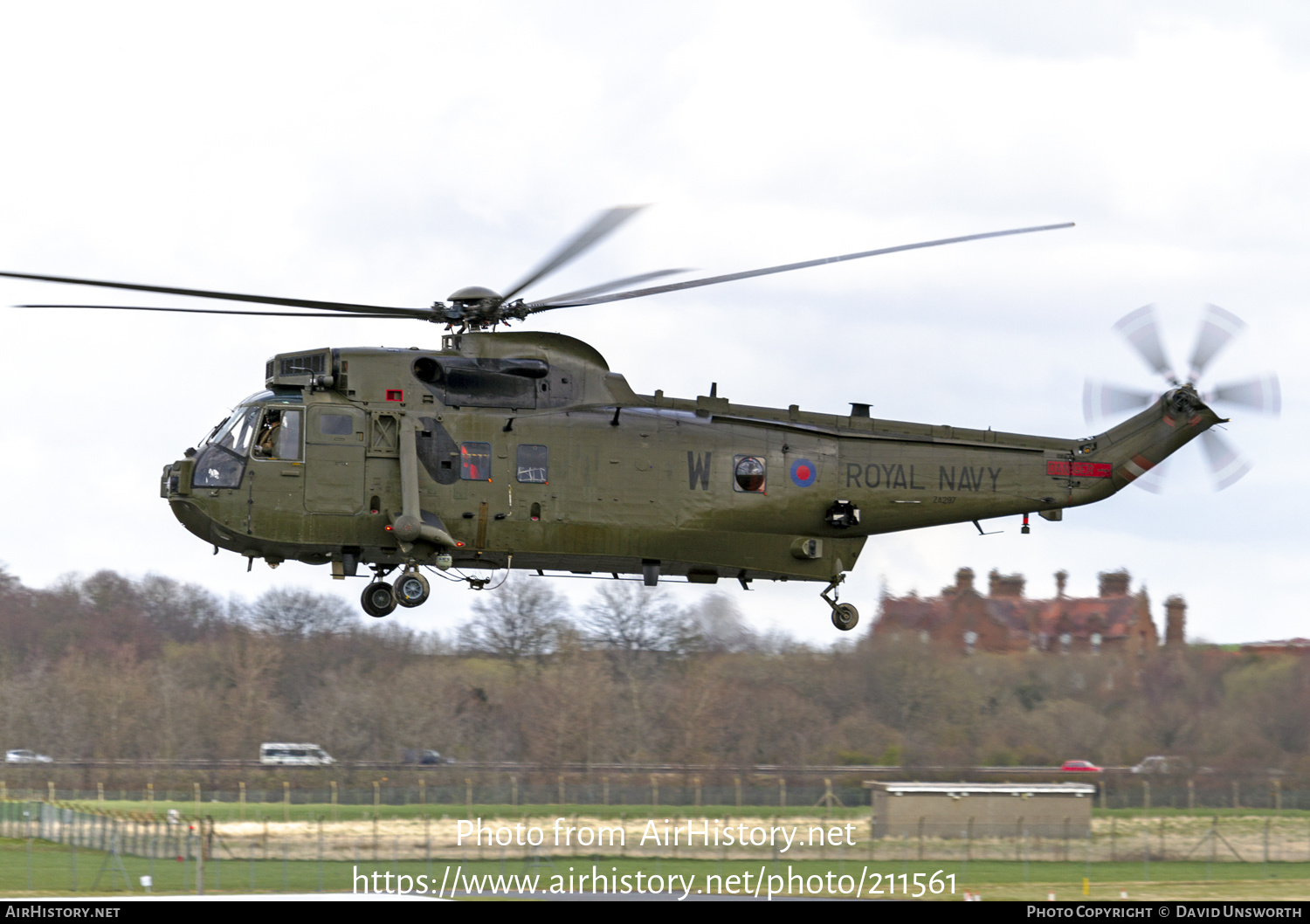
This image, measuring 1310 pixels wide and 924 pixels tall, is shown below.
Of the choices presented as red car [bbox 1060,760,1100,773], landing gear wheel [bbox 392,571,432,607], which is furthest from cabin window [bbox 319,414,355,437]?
red car [bbox 1060,760,1100,773]

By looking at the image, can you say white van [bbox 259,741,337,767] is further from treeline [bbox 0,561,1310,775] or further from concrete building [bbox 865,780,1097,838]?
concrete building [bbox 865,780,1097,838]

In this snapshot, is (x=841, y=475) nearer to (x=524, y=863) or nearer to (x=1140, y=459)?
(x=1140, y=459)

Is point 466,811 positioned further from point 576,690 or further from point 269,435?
point 269,435

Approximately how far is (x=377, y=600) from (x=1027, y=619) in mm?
16422

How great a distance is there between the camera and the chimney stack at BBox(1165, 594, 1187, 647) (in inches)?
1256

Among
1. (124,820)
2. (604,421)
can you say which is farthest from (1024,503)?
(124,820)

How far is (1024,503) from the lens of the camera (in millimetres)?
22531

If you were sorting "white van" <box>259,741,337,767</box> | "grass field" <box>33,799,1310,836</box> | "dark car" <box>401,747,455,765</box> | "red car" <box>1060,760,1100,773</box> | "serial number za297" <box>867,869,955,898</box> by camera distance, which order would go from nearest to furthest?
"serial number za297" <box>867,869,955,898</box> → "red car" <box>1060,760,1100,773</box> → "grass field" <box>33,799,1310,836</box> → "dark car" <box>401,747,455,765</box> → "white van" <box>259,741,337,767</box>

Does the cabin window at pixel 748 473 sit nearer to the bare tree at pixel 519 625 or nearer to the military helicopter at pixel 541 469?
the military helicopter at pixel 541 469

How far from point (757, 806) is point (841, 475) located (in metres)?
14.7

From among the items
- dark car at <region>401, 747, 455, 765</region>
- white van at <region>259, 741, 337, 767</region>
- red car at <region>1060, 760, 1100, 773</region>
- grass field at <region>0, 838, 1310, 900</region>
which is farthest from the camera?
white van at <region>259, 741, 337, 767</region>

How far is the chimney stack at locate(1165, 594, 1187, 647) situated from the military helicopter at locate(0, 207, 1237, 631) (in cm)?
1095

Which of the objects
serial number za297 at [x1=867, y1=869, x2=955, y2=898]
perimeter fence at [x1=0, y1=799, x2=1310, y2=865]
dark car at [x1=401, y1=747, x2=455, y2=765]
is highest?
dark car at [x1=401, y1=747, x2=455, y2=765]

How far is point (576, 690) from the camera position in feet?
121
